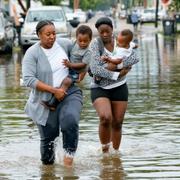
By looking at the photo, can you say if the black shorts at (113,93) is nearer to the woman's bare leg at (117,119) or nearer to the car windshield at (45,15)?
the woman's bare leg at (117,119)

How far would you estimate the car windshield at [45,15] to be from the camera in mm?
34300

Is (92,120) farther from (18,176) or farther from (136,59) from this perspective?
(18,176)

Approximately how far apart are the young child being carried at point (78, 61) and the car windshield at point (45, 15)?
80.8 feet

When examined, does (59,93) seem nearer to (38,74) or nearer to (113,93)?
(38,74)

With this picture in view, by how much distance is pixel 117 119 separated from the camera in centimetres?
1041

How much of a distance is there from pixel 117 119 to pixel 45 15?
24.5m

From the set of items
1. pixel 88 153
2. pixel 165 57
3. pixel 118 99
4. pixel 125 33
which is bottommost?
pixel 165 57

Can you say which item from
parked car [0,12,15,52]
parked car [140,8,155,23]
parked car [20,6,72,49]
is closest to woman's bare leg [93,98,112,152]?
parked car [0,12,15,52]

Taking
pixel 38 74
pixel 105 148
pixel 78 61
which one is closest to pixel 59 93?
pixel 38 74

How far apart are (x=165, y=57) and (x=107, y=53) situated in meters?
19.1

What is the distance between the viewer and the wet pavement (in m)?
9.43

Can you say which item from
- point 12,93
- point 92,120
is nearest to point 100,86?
point 92,120

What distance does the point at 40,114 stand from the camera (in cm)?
945

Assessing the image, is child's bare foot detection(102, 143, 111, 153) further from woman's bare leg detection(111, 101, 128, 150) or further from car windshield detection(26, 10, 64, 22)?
car windshield detection(26, 10, 64, 22)
